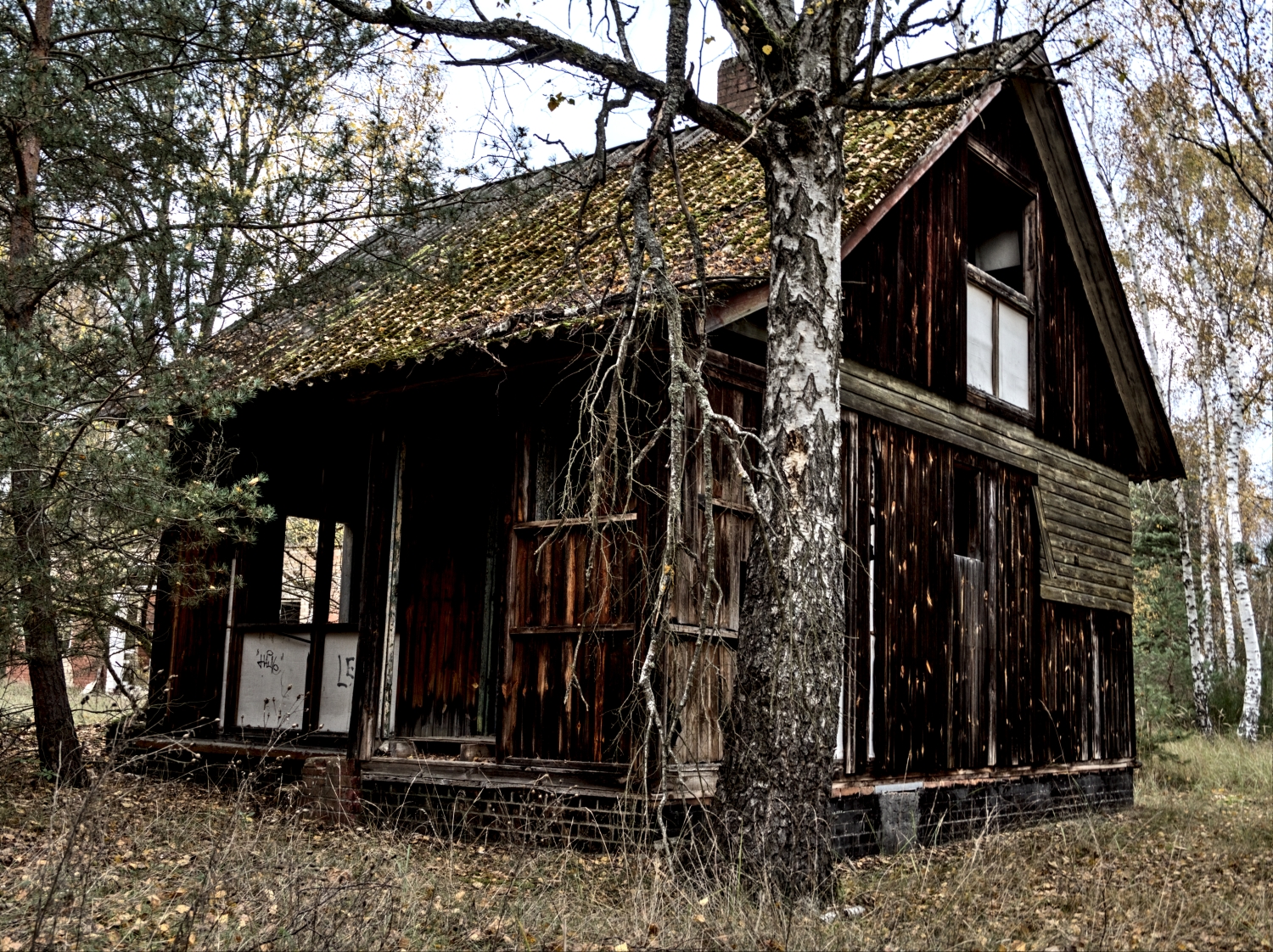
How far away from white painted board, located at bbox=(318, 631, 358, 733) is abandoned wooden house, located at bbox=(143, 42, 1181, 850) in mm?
27

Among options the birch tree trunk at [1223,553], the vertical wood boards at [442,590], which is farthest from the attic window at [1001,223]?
the birch tree trunk at [1223,553]

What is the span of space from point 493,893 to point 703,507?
8.31 ft

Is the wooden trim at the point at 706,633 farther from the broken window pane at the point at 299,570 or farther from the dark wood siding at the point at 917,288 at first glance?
the broken window pane at the point at 299,570

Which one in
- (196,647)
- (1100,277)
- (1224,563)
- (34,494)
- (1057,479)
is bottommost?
(196,647)

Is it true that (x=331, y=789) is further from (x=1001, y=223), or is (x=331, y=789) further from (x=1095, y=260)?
(x=1095, y=260)

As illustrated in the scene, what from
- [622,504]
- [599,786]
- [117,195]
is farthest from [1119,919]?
[117,195]

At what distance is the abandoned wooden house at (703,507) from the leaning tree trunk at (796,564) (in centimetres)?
107

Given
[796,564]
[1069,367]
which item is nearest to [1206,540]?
[1069,367]

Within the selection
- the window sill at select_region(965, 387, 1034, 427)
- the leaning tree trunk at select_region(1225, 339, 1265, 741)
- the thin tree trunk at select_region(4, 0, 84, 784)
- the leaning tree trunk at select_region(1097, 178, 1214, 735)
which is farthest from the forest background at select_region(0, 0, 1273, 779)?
the leaning tree trunk at select_region(1097, 178, 1214, 735)

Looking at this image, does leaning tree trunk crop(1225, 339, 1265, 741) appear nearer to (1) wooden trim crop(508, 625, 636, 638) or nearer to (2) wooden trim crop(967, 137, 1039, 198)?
(2) wooden trim crop(967, 137, 1039, 198)

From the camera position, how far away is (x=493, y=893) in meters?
6.47

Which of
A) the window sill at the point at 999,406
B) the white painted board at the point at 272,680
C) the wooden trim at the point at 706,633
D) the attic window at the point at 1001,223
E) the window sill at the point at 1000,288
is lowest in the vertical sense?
the white painted board at the point at 272,680

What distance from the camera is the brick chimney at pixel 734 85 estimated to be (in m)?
13.5

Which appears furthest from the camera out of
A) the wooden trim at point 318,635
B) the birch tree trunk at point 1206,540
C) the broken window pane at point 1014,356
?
the birch tree trunk at point 1206,540
